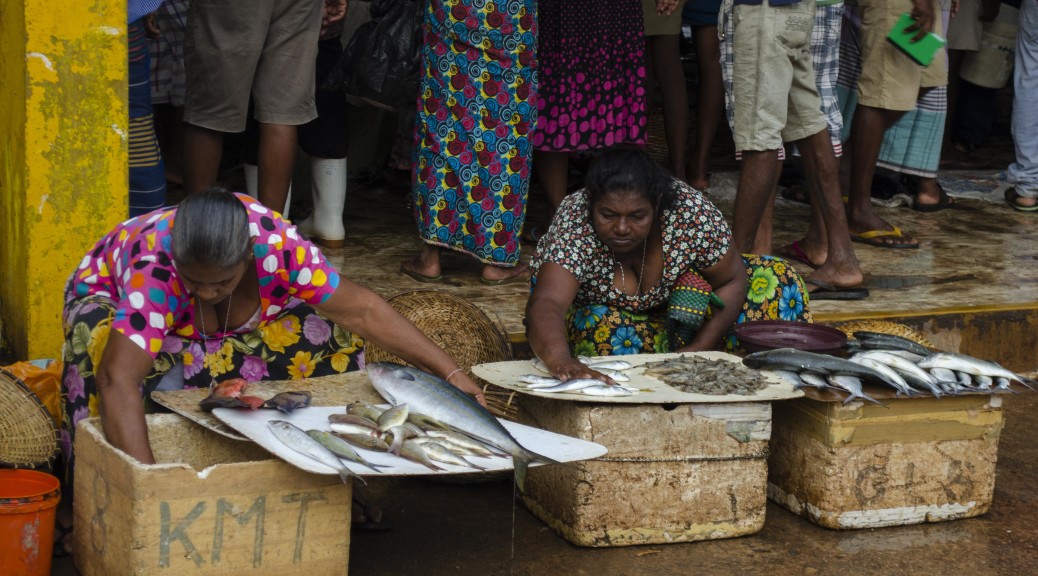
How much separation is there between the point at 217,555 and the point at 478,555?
3.15 ft

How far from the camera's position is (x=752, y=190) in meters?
5.96

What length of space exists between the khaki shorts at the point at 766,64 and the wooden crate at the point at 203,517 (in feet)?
9.84

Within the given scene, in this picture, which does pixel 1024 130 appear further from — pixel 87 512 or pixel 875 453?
pixel 87 512

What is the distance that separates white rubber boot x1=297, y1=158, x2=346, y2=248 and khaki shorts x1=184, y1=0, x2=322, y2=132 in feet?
2.57

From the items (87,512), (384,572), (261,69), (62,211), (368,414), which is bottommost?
(384,572)

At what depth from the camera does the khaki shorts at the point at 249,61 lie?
212 inches

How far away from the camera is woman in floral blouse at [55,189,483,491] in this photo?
362 cm

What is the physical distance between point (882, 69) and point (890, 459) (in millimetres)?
2968

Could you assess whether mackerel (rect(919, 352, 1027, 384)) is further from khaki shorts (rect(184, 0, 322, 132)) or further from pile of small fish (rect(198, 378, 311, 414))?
khaki shorts (rect(184, 0, 322, 132))

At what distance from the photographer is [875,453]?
4504mm

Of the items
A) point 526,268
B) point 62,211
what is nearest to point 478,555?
point 62,211

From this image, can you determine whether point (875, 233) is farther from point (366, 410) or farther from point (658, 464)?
point (366, 410)

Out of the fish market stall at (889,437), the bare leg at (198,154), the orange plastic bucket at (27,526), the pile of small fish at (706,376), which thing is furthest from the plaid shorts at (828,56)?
the orange plastic bucket at (27,526)

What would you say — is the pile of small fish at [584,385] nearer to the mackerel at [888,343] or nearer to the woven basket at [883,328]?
the mackerel at [888,343]
